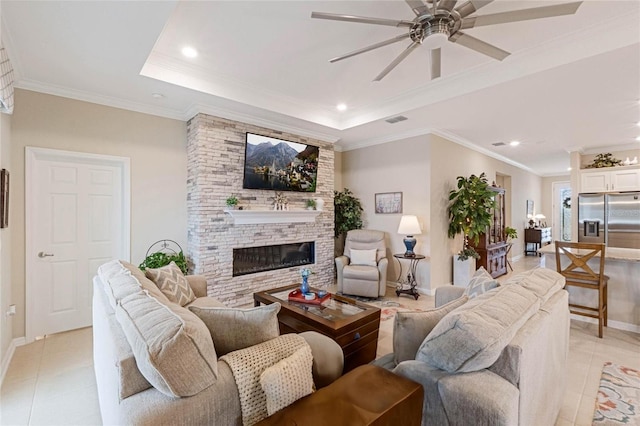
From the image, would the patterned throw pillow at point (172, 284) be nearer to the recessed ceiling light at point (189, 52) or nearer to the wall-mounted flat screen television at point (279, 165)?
the wall-mounted flat screen television at point (279, 165)

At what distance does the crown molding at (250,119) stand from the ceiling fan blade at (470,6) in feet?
10.1

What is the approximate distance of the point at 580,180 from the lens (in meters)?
6.15

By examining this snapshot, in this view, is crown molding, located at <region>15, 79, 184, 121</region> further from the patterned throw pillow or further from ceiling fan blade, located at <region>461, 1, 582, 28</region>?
ceiling fan blade, located at <region>461, 1, 582, 28</region>

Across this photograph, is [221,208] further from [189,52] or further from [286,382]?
[286,382]

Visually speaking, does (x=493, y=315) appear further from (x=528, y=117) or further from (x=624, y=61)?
(x=528, y=117)

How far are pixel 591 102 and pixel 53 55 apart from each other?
239 inches

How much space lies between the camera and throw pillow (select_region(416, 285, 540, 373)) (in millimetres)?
1258

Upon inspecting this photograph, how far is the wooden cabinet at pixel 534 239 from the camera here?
29.6 feet

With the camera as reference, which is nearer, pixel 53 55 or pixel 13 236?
pixel 53 55

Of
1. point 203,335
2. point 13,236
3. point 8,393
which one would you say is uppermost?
point 13,236

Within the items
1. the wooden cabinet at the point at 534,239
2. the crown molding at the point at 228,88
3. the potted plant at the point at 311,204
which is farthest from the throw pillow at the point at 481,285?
the wooden cabinet at the point at 534,239

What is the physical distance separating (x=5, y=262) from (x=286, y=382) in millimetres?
3346

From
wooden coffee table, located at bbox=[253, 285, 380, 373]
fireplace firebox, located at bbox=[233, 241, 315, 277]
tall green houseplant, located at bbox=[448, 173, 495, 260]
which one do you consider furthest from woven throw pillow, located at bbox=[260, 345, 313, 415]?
tall green houseplant, located at bbox=[448, 173, 495, 260]

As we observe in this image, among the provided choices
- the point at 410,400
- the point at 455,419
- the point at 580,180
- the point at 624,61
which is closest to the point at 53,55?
the point at 410,400
